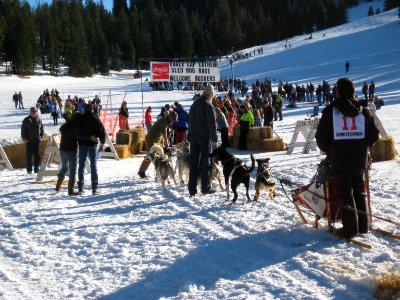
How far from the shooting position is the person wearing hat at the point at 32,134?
11477 millimetres

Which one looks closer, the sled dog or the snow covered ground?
the snow covered ground

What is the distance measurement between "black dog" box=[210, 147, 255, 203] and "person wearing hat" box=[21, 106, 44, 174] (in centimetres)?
520

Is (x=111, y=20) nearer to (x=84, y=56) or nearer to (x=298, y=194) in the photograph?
(x=84, y=56)

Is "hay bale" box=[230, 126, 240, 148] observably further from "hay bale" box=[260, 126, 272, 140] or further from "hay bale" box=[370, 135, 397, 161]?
"hay bale" box=[370, 135, 397, 161]

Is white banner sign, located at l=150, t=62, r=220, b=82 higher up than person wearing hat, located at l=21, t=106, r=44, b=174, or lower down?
higher up

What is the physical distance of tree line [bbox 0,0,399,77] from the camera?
6931cm

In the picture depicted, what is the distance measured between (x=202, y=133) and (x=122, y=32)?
280 ft

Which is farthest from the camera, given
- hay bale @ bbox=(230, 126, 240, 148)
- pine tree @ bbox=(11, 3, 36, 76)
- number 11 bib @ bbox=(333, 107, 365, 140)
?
pine tree @ bbox=(11, 3, 36, 76)

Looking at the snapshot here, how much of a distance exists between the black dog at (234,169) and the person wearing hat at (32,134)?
205 inches

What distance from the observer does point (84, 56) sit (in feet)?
234

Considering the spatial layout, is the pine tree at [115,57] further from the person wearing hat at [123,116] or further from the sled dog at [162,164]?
the sled dog at [162,164]

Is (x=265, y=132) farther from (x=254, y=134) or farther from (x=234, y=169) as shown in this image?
(x=234, y=169)

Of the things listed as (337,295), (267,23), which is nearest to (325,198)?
(337,295)

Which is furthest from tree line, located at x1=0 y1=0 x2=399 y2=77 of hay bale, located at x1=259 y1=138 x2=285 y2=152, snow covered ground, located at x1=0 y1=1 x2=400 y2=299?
snow covered ground, located at x1=0 y1=1 x2=400 y2=299
